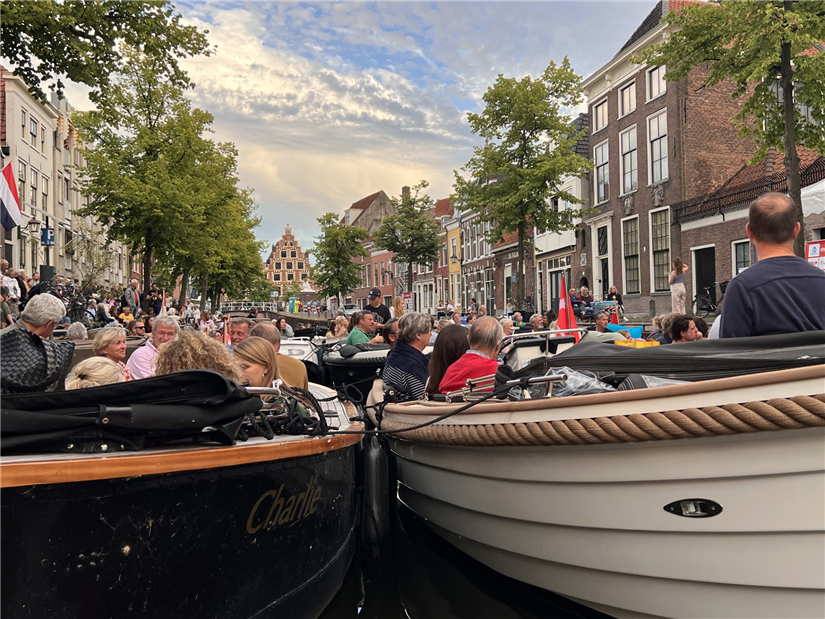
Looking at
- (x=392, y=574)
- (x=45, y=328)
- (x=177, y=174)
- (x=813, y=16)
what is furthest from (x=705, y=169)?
(x=45, y=328)

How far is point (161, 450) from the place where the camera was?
Result: 2.47m

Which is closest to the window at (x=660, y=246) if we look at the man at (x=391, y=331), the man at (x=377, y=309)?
the man at (x=377, y=309)

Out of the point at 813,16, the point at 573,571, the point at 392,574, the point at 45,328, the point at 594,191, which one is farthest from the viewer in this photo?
the point at 594,191

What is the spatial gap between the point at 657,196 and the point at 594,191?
4216mm

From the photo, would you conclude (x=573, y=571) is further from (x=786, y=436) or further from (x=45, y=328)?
(x=45, y=328)

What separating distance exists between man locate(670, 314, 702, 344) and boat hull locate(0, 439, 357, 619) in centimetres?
353

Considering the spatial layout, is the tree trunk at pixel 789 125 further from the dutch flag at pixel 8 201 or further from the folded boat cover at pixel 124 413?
the dutch flag at pixel 8 201

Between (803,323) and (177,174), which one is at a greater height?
(177,174)

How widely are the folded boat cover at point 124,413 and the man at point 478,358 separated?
186 centimetres

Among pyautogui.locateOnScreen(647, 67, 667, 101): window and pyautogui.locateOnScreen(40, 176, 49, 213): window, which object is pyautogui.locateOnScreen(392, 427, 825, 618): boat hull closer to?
pyautogui.locateOnScreen(647, 67, 667, 101): window

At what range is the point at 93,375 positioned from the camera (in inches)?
132

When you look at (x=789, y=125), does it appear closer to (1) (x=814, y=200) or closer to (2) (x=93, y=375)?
(1) (x=814, y=200)

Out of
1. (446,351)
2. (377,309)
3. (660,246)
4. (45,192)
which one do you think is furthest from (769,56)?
(45,192)

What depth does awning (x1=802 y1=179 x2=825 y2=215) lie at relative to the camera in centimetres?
891
